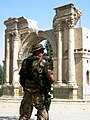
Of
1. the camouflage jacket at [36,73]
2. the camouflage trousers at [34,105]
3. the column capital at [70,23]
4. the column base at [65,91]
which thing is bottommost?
the column base at [65,91]

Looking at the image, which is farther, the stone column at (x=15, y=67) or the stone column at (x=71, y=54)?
the stone column at (x=15, y=67)

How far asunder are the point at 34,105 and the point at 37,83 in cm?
38

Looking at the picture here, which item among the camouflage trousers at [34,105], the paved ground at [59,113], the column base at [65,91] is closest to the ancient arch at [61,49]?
the column base at [65,91]

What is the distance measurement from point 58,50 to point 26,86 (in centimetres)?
2688

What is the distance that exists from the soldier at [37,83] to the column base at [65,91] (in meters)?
24.5

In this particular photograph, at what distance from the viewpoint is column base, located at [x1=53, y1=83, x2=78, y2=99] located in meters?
29.5

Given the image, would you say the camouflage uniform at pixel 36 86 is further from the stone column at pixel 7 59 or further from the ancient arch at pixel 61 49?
the stone column at pixel 7 59

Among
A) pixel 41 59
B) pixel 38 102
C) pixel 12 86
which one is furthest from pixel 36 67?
pixel 12 86

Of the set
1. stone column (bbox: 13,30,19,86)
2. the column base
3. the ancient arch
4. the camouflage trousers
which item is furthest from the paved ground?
stone column (bbox: 13,30,19,86)

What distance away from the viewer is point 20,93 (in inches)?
1425

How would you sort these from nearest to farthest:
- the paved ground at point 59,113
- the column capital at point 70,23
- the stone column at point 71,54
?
1. the paved ground at point 59,113
2. the stone column at point 71,54
3. the column capital at point 70,23

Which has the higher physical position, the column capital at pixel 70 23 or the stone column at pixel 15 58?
the column capital at pixel 70 23

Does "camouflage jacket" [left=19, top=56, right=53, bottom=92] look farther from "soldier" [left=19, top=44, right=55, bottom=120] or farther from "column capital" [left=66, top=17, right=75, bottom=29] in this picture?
"column capital" [left=66, top=17, right=75, bottom=29]

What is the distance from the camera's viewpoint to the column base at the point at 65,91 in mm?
29486
